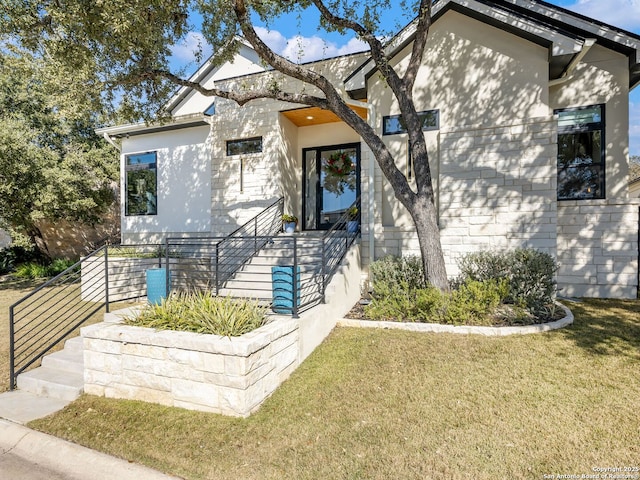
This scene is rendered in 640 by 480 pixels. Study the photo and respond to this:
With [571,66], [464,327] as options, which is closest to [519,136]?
[571,66]

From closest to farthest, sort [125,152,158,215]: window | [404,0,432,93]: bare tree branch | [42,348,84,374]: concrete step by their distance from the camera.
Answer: [42,348,84,374]: concrete step → [404,0,432,93]: bare tree branch → [125,152,158,215]: window

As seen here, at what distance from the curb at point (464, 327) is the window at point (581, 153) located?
3.68 metres

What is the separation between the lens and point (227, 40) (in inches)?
284

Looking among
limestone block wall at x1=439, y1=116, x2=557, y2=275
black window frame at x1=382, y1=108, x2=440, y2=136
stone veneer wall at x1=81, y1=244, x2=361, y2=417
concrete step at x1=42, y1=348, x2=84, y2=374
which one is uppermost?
black window frame at x1=382, y1=108, x2=440, y2=136

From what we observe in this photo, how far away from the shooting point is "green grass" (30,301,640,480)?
284 centimetres

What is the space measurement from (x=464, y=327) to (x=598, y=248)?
471 cm

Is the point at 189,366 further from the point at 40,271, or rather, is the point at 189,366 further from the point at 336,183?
the point at 40,271

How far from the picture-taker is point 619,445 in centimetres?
286

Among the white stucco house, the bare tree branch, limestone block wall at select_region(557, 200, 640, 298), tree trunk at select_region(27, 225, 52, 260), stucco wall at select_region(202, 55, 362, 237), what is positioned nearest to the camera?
the bare tree branch

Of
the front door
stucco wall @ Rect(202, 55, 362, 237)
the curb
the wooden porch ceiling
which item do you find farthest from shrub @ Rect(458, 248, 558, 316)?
stucco wall @ Rect(202, 55, 362, 237)

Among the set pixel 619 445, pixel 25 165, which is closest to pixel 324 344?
pixel 619 445

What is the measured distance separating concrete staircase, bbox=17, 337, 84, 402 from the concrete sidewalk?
2.20 ft

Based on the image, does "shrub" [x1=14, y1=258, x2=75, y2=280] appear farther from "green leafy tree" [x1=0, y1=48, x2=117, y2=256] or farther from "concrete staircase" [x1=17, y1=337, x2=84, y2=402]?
"concrete staircase" [x1=17, y1=337, x2=84, y2=402]

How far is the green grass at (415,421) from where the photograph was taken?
284 centimetres
